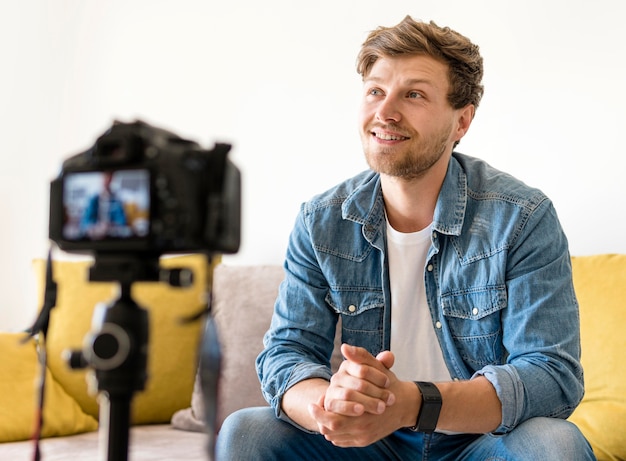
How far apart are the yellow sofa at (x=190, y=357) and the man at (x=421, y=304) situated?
0.30 m

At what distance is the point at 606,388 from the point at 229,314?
0.98 metres

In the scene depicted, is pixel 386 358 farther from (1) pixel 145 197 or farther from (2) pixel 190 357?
(2) pixel 190 357

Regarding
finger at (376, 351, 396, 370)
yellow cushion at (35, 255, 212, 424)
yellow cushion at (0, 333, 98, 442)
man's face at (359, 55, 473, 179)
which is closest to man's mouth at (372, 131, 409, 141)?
man's face at (359, 55, 473, 179)

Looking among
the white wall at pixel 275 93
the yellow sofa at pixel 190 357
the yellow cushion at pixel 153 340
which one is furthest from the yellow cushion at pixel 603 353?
the yellow cushion at pixel 153 340

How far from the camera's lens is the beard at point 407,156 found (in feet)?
5.27

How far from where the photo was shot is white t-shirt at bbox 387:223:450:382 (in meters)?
1.57

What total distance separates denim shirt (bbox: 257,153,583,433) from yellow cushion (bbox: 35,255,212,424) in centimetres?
62

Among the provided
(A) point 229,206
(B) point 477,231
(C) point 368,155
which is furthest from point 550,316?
(A) point 229,206

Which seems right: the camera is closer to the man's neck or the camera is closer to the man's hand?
the man's hand

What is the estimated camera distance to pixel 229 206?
0.80 m

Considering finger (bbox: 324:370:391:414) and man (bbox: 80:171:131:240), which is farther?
finger (bbox: 324:370:391:414)

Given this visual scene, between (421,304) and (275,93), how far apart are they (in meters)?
1.20

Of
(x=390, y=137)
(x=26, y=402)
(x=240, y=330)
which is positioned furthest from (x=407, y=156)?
(x=26, y=402)

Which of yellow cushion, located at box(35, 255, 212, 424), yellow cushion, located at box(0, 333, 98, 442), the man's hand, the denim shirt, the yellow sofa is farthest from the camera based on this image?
yellow cushion, located at box(35, 255, 212, 424)
